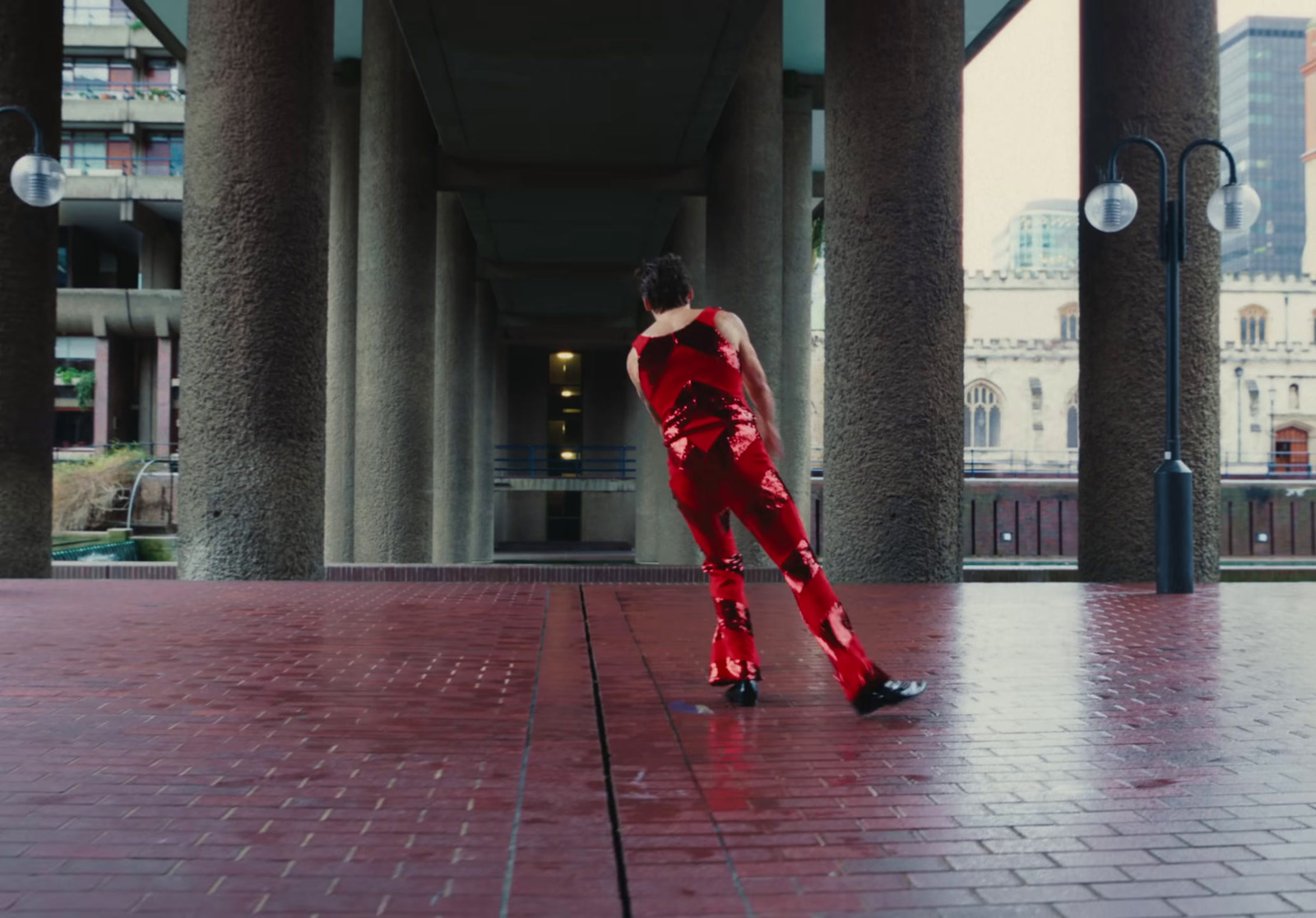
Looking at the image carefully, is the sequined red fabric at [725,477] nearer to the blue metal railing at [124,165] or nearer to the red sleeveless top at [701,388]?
the red sleeveless top at [701,388]

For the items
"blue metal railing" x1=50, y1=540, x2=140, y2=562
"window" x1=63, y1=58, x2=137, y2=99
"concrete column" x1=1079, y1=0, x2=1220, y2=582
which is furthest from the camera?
"window" x1=63, y1=58, x2=137, y2=99

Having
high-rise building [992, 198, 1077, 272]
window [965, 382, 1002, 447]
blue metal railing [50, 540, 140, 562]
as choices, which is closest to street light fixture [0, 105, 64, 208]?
blue metal railing [50, 540, 140, 562]

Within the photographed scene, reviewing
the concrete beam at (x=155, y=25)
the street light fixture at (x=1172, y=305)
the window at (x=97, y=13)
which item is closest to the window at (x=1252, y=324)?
the window at (x=97, y=13)

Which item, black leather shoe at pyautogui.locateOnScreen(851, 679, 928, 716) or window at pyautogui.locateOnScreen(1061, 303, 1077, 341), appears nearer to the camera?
black leather shoe at pyautogui.locateOnScreen(851, 679, 928, 716)

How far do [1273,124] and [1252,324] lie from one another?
2287 inches

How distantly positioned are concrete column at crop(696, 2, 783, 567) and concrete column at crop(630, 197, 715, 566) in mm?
1249

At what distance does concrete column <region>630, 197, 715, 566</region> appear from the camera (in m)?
22.6

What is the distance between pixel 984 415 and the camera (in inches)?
3393

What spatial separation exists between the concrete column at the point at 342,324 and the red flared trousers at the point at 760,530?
58.7 feet

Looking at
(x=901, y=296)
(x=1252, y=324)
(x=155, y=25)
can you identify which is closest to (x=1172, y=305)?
(x=901, y=296)

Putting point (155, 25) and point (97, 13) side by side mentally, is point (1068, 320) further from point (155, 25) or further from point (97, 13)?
point (155, 25)

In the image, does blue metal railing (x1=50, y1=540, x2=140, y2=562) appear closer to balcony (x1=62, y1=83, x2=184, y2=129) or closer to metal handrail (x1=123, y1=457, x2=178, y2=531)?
metal handrail (x1=123, y1=457, x2=178, y2=531)

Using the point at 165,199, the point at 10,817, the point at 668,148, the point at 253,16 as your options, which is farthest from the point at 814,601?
the point at 165,199

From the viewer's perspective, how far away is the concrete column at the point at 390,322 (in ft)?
64.7
